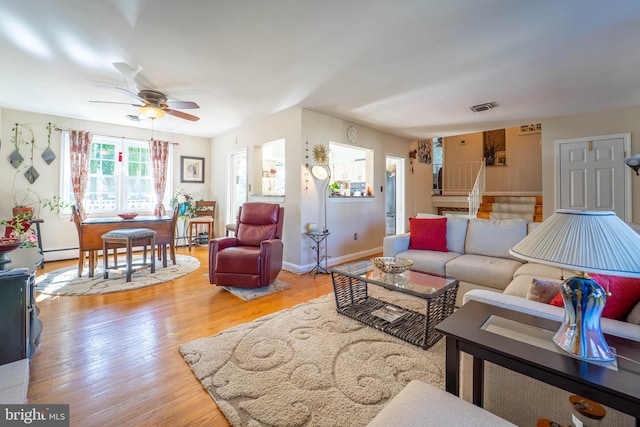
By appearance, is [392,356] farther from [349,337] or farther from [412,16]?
[412,16]

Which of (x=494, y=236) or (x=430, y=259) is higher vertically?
(x=494, y=236)

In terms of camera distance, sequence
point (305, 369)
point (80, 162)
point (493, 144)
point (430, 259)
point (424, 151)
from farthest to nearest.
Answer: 1. point (493, 144)
2. point (424, 151)
3. point (80, 162)
4. point (430, 259)
5. point (305, 369)

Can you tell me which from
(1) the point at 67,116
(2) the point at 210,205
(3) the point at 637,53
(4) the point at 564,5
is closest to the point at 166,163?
(2) the point at 210,205

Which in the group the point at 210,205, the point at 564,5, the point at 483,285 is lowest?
the point at 483,285

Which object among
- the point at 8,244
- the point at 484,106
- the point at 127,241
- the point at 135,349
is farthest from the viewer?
the point at 484,106

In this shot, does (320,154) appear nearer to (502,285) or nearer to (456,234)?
(456,234)

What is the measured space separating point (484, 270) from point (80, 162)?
21.1 ft

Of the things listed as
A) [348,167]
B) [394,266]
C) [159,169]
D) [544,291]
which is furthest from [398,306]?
[159,169]

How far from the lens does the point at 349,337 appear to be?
86.0 inches

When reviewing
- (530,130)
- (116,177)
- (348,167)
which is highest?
(530,130)

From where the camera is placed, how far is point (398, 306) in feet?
9.03

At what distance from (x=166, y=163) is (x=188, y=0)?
4597mm

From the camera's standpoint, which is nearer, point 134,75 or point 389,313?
point 389,313

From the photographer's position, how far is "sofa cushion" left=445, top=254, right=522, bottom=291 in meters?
2.62
